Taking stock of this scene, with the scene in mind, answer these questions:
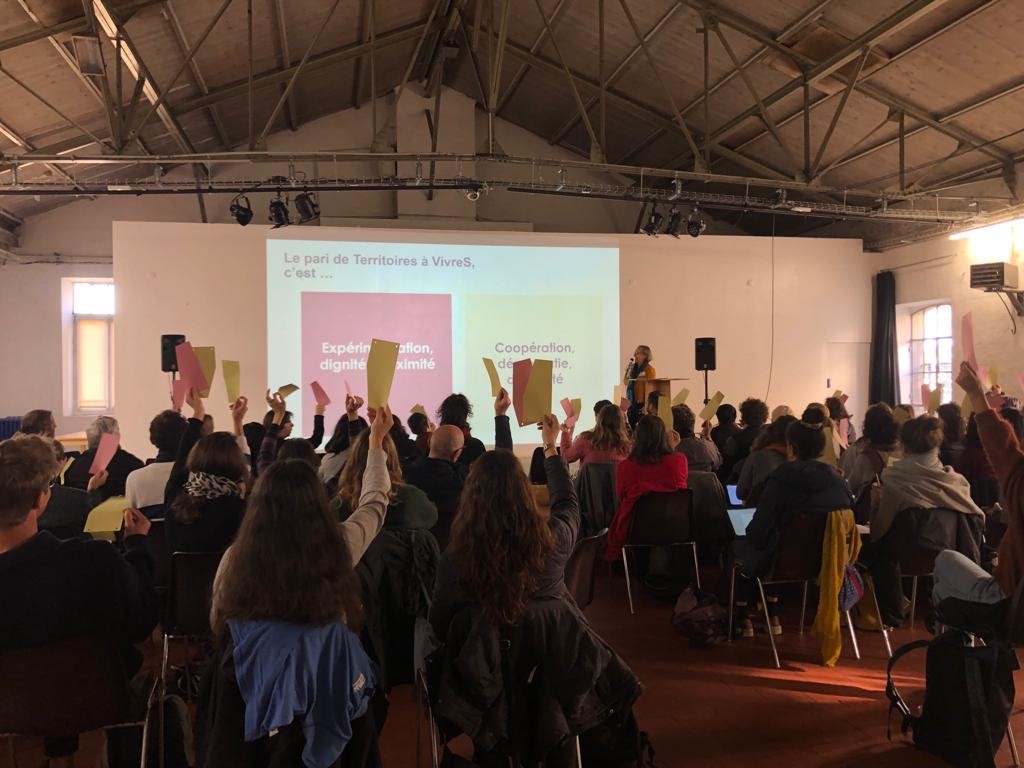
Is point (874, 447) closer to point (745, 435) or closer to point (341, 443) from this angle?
point (745, 435)

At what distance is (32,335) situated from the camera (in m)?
10.7

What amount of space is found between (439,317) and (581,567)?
6.16 m

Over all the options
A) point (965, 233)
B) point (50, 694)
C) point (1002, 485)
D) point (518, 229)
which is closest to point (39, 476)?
point (50, 694)

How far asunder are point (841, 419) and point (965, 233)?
5.18 m

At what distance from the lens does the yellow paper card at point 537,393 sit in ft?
9.02

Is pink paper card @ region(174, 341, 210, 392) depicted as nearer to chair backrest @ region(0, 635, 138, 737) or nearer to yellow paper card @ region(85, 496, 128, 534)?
yellow paper card @ region(85, 496, 128, 534)

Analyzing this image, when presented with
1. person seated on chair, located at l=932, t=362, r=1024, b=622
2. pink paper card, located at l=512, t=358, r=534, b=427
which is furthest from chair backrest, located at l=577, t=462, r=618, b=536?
person seated on chair, located at l=932, t=362, r=1024, b=622

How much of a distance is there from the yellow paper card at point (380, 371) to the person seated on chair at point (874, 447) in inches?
115

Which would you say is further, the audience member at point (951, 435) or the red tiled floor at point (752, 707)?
the audience member at point (951, 435)

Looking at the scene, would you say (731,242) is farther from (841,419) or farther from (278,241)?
(278,241)

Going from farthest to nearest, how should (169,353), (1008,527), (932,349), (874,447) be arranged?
(932,349), (169,353), (874,447), (1008,527)

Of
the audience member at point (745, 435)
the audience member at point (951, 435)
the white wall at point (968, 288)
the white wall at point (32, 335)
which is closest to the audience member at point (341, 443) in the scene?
the audience member at point (745, 435)

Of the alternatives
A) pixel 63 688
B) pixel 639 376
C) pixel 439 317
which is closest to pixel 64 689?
Answer: pixel 63 688

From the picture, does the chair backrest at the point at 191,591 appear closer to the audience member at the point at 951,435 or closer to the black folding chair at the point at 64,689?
the black folding chair at the point at 64,689
